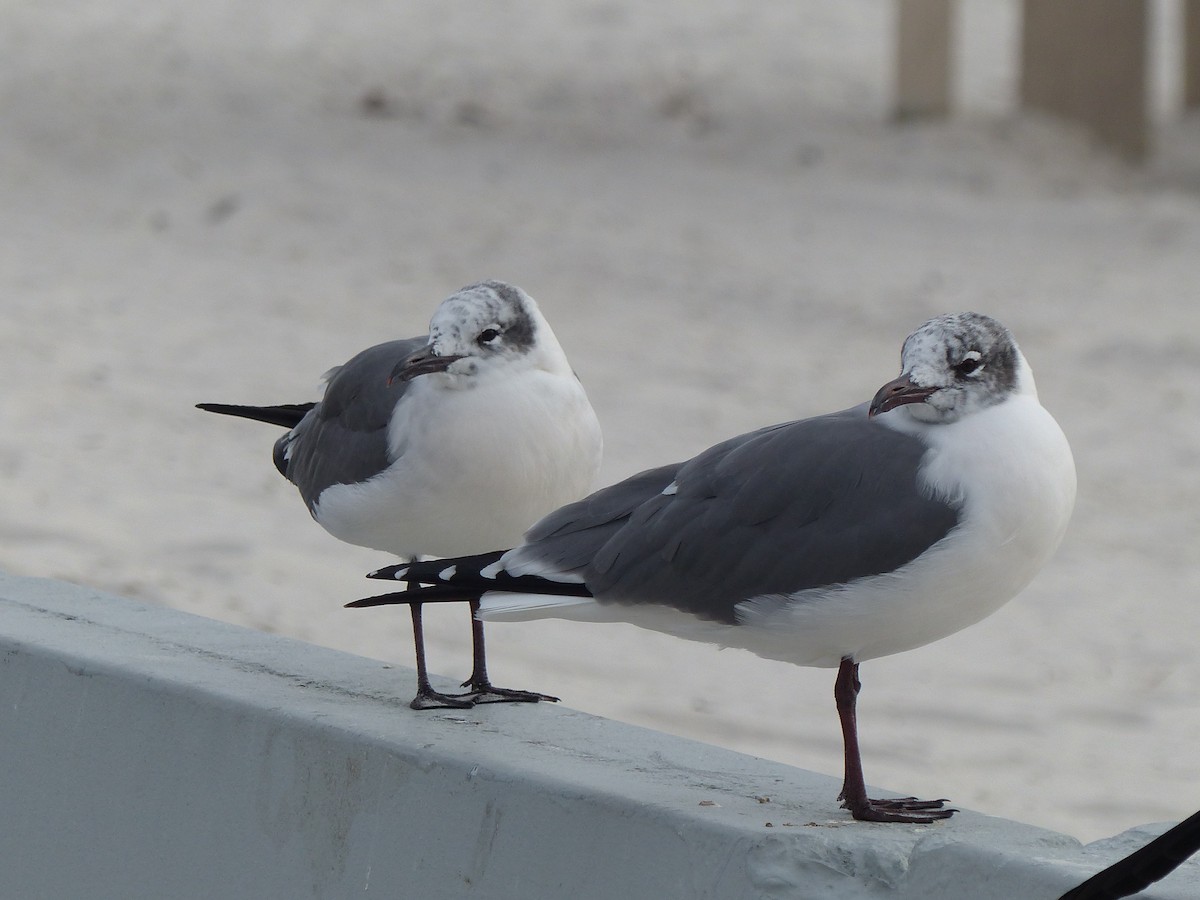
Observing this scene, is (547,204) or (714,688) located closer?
(714,688)

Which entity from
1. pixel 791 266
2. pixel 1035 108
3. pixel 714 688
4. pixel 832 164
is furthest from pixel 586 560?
pixel 1035 108

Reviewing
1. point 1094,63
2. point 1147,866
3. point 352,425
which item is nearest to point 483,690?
point 352,425

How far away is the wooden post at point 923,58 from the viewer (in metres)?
10.4

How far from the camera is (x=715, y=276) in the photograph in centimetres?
859

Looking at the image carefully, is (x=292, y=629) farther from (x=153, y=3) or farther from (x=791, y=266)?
(x=153, y=3)

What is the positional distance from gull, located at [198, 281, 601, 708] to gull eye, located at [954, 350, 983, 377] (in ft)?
1.93

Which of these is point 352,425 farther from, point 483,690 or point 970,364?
point 970,364

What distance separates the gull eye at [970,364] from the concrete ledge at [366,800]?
511mm

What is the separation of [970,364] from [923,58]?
8952 mm

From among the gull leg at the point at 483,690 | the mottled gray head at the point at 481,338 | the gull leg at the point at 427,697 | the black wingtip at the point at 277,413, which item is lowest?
the gull leg at the point at 483,690

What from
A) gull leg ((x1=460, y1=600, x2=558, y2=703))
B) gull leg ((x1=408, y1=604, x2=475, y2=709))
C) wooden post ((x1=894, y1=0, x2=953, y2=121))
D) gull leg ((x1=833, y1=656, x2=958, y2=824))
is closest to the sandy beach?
wooden post ((x1=894, y1=0, x2=953, y2=121))

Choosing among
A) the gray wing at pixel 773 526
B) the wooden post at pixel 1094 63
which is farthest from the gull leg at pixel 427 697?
the wooden post at pixel 1094 63

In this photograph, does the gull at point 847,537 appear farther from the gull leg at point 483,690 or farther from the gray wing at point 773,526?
the gull leg at point 483,690

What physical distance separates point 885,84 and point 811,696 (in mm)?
7760
